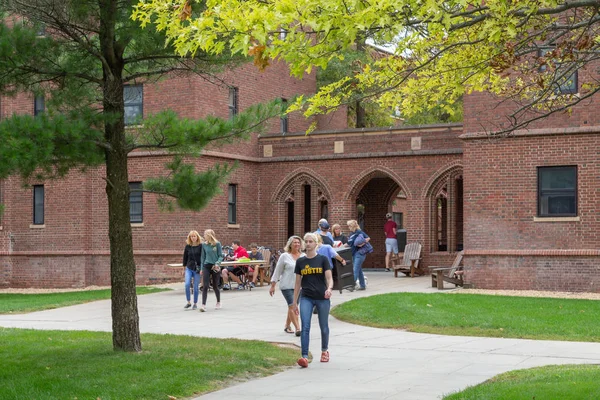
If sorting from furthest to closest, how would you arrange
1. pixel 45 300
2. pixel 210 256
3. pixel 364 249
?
1. pixel 45 300
2. pixel 364 249
3. pixel 210 256

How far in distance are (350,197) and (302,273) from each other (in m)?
18.7

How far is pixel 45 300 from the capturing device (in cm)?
2531

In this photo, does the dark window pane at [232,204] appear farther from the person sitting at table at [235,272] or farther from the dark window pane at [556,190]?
the dark window pane at [556,190]

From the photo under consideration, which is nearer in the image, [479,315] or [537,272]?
[479,315]

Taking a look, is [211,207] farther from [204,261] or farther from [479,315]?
[479,315]

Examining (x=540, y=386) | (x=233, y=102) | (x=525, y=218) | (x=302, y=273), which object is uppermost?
(x=233, y=102)

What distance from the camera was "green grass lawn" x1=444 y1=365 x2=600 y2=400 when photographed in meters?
9.60

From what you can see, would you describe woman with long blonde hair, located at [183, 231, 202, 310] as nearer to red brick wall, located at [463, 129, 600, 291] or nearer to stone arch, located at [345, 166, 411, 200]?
red brick wall, located at [463, 129, 600, 291]

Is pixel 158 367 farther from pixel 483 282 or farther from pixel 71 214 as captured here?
pixel 71 214

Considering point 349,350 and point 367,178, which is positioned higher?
point 367,178

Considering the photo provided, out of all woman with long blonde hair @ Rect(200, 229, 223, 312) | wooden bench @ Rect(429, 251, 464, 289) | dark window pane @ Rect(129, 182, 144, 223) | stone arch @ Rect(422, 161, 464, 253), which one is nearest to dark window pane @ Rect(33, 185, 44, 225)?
dark window pane @ Rect(129, 182, 144, 223)

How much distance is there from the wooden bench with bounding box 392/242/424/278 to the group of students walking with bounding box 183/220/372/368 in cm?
515

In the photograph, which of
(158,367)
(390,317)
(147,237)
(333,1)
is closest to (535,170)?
(390,317)

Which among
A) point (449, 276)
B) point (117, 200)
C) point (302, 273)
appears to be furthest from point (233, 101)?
point (302, 273)
